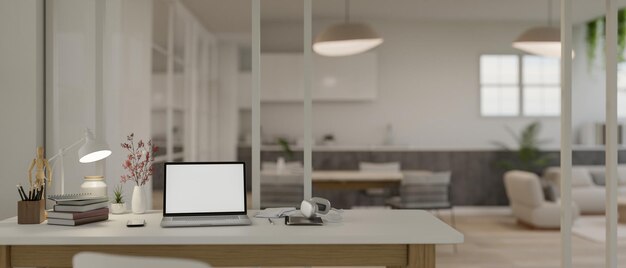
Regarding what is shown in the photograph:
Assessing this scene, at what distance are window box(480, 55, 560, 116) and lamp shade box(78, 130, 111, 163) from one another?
706 centimetres

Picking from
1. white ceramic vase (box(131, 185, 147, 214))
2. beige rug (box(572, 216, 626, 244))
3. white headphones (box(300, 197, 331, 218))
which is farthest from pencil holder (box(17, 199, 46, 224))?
beige rug (box(572, 216, 626, 244))

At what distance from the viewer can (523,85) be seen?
29.7ft

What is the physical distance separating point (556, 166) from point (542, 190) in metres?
1.55

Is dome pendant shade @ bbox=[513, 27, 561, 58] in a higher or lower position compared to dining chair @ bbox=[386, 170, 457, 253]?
higher

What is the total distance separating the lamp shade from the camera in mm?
2914

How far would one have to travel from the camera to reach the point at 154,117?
5.46m

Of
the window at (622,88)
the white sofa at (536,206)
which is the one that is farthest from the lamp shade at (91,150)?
the window at (622,88)

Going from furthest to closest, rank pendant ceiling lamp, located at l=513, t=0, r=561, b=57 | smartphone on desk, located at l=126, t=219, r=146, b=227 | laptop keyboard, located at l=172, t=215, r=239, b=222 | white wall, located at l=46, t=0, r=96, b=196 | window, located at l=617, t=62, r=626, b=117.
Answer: window, located at l=617, t=62, r=626, b=117, pendant ceiling lamp, located at l=513, t=0, r=561, b=57, white wall, located at l=46, t=0, r=96, b=196, laptop keyboard, located at l=172, t=215, r=239, b=222, smartphone on desk, located at l=126, t=219, r=146, b=227

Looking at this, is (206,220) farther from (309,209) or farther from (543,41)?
(543,41)

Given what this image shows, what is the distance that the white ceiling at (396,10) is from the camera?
742 cm

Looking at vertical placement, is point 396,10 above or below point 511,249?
above

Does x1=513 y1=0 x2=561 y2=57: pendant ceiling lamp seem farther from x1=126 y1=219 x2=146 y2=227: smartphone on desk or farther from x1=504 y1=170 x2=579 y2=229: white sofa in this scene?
x1=126 y1=219 x2=146 y2=227: smartphone on desk

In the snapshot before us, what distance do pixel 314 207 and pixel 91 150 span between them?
114 centimetres

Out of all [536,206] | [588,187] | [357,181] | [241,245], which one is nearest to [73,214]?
[241,245]
